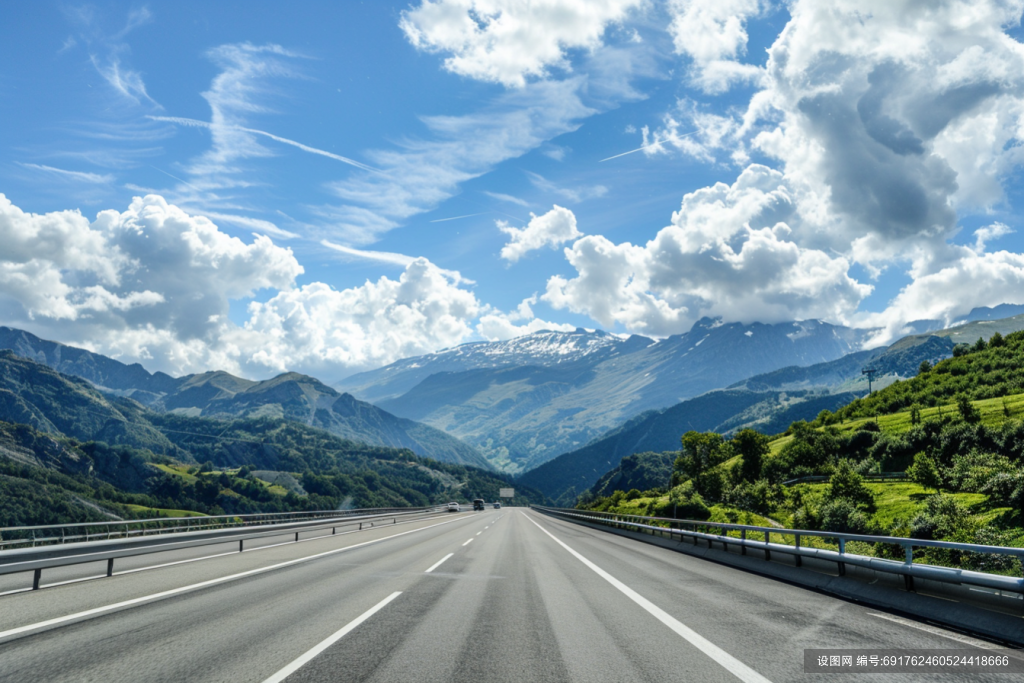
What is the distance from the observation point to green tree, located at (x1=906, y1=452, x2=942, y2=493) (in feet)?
240

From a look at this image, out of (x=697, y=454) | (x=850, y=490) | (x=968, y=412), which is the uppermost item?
(x=968, y=412)

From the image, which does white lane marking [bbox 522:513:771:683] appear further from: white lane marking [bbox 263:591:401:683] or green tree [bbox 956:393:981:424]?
green tree [bbox 956:393:981:424]

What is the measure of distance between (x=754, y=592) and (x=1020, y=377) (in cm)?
15991

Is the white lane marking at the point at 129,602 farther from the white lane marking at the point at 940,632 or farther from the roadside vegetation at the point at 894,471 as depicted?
the roadside vegetation at the point at 894,471

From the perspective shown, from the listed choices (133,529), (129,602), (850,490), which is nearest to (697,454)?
(850,490)

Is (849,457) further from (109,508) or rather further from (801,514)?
(109,508)

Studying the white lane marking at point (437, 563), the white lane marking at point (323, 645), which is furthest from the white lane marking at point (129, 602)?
the white lane marking at point (437, 563)

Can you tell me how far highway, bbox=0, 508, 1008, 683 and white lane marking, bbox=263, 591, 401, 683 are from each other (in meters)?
0.03

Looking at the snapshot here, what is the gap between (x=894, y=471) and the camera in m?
88.6

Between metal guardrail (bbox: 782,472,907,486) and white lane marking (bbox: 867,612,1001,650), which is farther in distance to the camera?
metal guardrail (bbox: 782,472,907,486)

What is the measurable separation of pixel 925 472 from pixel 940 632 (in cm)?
8299

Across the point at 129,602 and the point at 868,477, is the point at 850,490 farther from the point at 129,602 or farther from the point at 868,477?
the point at 129,602

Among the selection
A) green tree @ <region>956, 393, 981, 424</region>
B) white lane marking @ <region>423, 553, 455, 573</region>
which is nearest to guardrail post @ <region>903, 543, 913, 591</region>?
white lane marking @ <region>423, 553, 455, 573</region>

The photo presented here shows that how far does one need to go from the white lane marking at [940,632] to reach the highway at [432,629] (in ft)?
0.09
